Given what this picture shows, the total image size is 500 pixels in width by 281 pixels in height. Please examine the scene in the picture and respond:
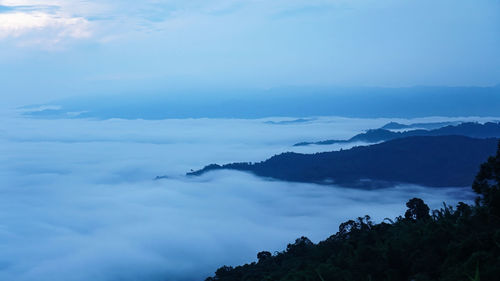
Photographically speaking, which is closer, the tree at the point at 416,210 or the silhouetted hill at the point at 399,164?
the tree at the point at 416,210

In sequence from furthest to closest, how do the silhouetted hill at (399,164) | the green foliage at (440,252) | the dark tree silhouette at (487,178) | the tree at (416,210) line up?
the silhouetted hill at (399,164)
the tree at (416,210)
the dark tree silhouette at (487,178)
the green foliage at (440,252)

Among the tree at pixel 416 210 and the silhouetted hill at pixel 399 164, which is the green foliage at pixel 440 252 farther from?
the silhouetted hill at pixel 399 164

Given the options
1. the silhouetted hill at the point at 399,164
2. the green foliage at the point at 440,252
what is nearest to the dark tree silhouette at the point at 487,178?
the green foliage at the point at 440,252

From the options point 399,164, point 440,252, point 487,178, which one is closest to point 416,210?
point 487,178

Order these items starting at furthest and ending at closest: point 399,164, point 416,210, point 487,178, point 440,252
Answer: point 399,164 → point 416,210 → point 487,178 → point 440,252

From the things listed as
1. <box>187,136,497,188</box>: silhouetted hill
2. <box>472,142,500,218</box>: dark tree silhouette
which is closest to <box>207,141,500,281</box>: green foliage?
<box>472,142,500,218</box>: dark tree silhouette

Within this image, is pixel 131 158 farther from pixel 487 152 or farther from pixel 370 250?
pixel 370 250

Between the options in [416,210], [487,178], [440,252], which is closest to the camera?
[440,252]

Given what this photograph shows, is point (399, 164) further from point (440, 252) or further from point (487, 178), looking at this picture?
point (440, 252)

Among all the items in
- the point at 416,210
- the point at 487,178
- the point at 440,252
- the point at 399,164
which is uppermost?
the point at 487,178
